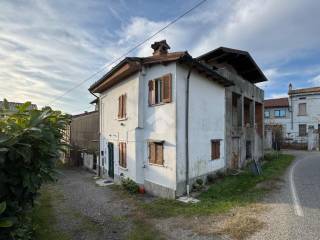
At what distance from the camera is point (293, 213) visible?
7.18 m

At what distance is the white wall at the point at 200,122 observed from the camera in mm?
10039

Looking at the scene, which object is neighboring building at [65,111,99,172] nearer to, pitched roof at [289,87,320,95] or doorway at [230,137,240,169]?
doorway at [230,137,240,169]

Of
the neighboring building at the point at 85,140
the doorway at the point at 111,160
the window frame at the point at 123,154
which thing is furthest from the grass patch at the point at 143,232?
the neighboring building at the point at 85,140

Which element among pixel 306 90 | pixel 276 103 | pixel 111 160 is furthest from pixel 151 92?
pixel 276 103

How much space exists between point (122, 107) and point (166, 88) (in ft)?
11.9

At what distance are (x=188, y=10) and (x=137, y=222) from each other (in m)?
7.16

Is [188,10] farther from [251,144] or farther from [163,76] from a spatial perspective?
[251,144]

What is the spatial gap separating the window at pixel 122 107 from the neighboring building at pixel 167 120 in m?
0.05

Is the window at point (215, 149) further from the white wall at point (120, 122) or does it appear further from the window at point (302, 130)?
the window at point (302, 130)

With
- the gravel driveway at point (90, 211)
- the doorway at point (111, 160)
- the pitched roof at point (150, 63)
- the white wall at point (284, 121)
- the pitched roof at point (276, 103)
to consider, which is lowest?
the gravel driveway at point (90, 211)

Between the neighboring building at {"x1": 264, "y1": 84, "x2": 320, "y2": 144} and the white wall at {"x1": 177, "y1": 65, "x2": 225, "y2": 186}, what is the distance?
25860 millimetres

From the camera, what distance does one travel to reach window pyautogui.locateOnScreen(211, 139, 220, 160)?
12.4 m

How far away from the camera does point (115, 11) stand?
863 cm

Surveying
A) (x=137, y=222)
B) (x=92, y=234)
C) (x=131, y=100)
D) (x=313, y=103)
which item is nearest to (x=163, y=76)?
(x=131, y=100)
